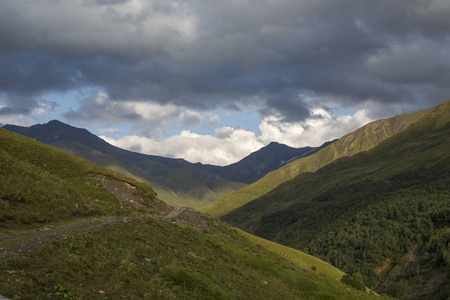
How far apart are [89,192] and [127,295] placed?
35.0 metres

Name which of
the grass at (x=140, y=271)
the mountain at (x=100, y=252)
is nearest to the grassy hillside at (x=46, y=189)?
the mountain at (x=100, y=252)

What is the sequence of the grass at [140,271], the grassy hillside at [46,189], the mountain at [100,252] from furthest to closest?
the grassy hillside at [46,189] → the mountain at [100,252] → the grass at [140,271]

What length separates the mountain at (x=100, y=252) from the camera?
51.9ft

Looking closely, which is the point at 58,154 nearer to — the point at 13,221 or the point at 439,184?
the point at 13,221

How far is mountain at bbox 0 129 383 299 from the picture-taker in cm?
1580

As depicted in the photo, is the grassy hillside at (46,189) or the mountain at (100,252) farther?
the grassy hillside at (46,189)

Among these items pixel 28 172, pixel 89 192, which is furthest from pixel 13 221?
pixel 89 192

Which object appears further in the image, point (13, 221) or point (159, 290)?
point (13, 221)

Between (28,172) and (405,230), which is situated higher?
(28,172)

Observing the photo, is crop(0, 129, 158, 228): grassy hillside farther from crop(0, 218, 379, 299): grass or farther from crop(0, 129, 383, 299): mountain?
crop(0, 218, 379, 299): grass

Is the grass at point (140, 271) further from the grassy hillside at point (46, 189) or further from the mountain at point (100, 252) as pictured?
the grassy hillside at point (46, 189)

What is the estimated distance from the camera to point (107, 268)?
18625 mm

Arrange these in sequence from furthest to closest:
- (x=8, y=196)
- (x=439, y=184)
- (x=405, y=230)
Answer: (x=439, y=184), (x=405, y=230), (x=8, y=196)

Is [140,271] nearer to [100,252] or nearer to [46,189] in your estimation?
[100,252]
